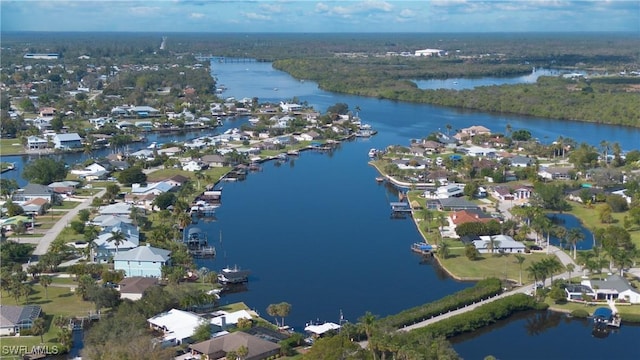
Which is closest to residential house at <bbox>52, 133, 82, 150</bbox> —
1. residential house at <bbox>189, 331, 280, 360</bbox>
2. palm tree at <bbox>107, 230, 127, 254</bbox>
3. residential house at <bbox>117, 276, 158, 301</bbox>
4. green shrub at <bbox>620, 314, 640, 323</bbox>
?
palm tree at <bbox>107, 230, 127, 254</bbox>

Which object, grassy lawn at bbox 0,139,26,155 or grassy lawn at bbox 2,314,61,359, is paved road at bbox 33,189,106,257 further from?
grassy lawn at bbox 0,139,26,155

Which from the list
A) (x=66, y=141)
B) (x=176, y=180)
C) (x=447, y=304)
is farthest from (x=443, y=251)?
(x=66, y=141)

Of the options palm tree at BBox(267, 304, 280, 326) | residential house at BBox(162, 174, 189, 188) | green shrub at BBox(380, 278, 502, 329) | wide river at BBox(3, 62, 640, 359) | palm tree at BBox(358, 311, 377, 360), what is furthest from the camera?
residential house at BBox(162, 174, 189, 188)

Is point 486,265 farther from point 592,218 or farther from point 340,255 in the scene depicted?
point 592,218

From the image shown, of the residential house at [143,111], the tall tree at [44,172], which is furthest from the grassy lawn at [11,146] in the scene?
the residential house at [143,111]

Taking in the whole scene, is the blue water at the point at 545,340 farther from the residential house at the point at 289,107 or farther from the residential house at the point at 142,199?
the residential house at the point at 289,107
